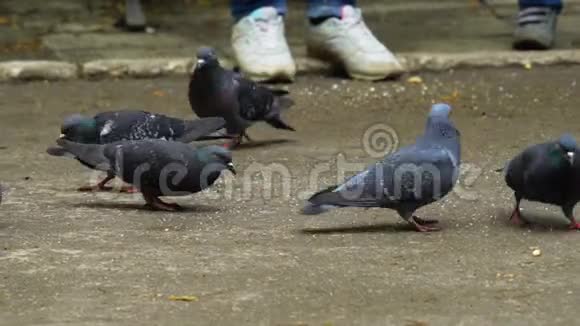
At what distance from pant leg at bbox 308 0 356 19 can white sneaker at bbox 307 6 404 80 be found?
3 centimetres

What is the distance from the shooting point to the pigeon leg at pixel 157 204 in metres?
4.28

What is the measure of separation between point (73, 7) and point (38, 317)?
5.56 m

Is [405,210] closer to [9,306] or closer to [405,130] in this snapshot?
[9,306]

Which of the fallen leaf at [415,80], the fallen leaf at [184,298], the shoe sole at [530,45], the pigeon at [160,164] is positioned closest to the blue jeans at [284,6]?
the fallen leaf at [415,80]

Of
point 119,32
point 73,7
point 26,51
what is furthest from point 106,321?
point 73,7

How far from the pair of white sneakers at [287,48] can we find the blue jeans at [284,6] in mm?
30

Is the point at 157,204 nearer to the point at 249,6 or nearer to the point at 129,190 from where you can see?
the point at 129,190

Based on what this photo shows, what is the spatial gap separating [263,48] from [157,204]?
88.7 inches

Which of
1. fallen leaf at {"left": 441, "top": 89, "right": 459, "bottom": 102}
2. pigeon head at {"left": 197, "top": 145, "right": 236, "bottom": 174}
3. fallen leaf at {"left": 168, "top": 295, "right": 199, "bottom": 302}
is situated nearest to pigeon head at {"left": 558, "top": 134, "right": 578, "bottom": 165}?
pigeon head at {"left": 197, "top": 145, "right": 236, "bottom": 174}

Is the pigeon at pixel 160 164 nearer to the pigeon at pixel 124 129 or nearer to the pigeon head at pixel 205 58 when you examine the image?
the pigeon at pixel 124 129

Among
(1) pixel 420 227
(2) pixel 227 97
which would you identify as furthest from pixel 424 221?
(2) pixel 227 97

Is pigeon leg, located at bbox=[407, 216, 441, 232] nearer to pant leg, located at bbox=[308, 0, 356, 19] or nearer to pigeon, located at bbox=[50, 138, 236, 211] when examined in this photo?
pigeon, located at bbox=[50, 138, 236, 211]

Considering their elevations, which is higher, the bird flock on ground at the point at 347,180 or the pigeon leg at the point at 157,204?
the bird flock on ground at the point at 347,180

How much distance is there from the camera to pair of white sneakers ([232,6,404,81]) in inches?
252
